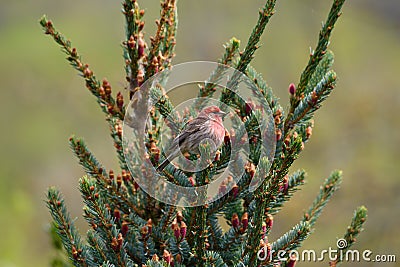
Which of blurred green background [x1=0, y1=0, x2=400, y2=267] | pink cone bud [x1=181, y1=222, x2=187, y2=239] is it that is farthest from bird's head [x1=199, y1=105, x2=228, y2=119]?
blurred green background [x1=0, y1=0, x2=400, y2=267]

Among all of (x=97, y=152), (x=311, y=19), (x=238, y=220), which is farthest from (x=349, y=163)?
(x=238, y=220)

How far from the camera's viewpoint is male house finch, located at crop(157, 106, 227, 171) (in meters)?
1.53

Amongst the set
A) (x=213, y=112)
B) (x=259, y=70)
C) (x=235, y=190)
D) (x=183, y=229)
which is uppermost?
(x=259, y=70)

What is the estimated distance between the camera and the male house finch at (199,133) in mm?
1528

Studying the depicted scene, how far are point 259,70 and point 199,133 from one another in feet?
27.1

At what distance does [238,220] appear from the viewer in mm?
1611

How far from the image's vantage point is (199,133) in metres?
1.53

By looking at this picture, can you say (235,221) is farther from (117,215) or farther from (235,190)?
(117,215)

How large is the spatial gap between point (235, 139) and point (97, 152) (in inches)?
325

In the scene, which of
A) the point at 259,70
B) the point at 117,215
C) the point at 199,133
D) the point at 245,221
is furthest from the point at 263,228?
the point at 259,70

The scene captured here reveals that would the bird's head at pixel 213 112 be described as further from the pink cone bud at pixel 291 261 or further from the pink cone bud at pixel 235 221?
the pink cone bud at pixel 291 261

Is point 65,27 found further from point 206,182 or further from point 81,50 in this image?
point 206,182

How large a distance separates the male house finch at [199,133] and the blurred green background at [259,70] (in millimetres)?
4599

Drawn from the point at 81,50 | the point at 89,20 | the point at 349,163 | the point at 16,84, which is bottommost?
the point at 349,163
